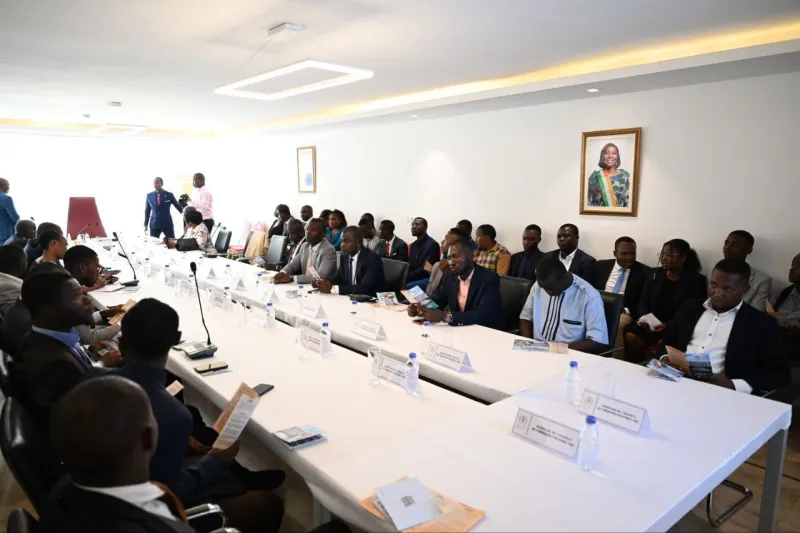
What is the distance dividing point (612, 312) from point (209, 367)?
2279mm

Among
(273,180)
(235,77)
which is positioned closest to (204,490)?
(235,77)

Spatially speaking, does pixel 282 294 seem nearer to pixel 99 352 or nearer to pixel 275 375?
pixel 99 352

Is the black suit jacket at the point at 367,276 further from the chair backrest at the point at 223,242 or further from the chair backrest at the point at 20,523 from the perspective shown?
the chair backrest at the point at 223,242

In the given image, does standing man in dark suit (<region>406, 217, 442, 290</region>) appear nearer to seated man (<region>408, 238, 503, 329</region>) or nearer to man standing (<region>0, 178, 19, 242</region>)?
seated man (<region>408, 238, 503, 329</region>)

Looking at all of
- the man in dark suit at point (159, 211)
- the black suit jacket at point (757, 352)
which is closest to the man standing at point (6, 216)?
the man in dark suit at point (159, 211)

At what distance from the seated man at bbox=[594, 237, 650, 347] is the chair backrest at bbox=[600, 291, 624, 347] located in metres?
1.47

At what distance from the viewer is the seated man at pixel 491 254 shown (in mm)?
5652

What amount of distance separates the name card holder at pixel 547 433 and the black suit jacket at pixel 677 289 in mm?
3119

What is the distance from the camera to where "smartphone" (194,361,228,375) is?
243 cm

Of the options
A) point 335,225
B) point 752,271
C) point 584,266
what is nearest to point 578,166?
point 584,266

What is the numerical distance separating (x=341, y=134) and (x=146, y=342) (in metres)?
7.15

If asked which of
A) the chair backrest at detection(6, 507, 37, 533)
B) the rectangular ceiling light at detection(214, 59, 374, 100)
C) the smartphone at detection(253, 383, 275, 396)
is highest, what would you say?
the rectangular ceiling light at detection(214, 59, 374, 100)

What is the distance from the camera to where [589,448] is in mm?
1614

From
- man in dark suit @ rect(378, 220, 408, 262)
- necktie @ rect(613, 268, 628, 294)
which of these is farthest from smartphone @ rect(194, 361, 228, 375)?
man in dark suit @ rect(378, 220, 408, 262)
